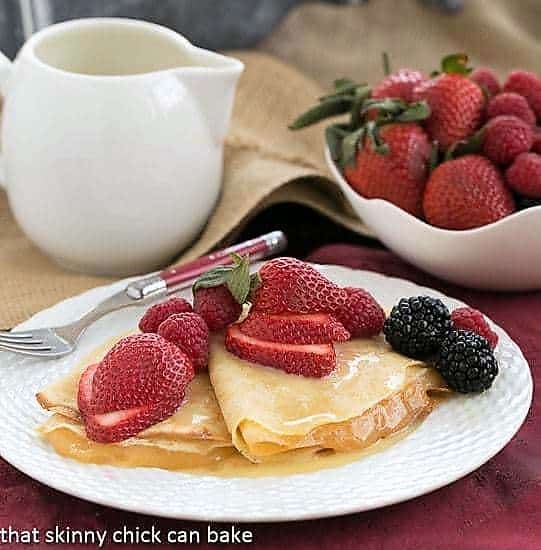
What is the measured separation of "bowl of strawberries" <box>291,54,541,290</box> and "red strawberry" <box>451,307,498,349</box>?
0.20m

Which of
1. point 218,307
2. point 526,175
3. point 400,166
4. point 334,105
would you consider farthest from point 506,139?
point 218,307

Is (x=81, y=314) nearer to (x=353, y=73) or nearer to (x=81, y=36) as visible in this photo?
(x=81, y=36)

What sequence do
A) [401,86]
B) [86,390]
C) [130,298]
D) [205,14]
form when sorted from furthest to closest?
1. [205,14]
2. [401,86]
3. [130,298]
4. [86,390]

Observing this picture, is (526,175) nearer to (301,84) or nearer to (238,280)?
(238,280)

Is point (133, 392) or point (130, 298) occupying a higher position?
point (133, 392)

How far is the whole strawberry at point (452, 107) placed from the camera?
177 centimetres

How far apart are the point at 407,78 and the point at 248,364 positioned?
0.72 meters

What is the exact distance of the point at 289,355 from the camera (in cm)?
135

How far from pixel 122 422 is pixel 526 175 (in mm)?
773

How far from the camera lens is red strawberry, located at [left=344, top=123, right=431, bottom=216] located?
68.7 inches

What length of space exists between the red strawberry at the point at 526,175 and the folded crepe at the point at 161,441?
651 mm

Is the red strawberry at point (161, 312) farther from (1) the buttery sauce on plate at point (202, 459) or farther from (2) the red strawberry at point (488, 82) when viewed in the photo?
(2) the red strawberry at point (488, 82)

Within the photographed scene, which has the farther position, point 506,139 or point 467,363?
point 506,139

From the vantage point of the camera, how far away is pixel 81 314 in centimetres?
160
